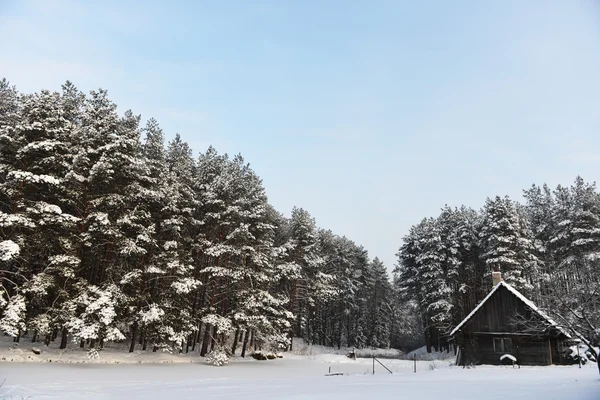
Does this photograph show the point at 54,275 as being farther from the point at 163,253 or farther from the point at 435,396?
the point at 435,396

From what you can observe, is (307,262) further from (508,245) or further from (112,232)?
(112,232)

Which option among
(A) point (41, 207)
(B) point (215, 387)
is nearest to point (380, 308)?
(B) point (215, 387)

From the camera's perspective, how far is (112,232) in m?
24.4

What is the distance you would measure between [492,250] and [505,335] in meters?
14.3

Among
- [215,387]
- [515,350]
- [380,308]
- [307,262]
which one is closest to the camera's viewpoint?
[215,387]

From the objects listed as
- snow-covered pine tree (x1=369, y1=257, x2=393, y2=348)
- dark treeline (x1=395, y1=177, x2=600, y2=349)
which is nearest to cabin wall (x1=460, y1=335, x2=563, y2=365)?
dark treeline (x1=395, y1=177, x2=600, y2=349)

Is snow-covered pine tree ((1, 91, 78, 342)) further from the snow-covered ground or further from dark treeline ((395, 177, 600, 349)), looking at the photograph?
dark treeline ((395, 177, 600, 349))

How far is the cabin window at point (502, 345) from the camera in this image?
1211 inches

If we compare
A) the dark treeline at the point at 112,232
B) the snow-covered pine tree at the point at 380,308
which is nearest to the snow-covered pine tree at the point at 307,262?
the dark treeline at the point at 112,232

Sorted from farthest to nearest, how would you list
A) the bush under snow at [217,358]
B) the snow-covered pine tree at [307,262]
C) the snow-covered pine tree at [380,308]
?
1. the snow-covered pine tree at [380,308]
2. the snow-covered pine tree at [307,262]
3. the bush under snow at [217,358]

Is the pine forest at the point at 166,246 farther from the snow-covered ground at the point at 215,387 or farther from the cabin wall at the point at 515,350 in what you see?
the cabin wall at the point at 515,350

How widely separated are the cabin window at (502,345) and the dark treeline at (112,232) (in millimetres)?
18008

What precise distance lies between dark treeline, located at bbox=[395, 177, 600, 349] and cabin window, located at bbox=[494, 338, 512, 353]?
9.96 meters

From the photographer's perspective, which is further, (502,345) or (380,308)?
(380,308)
